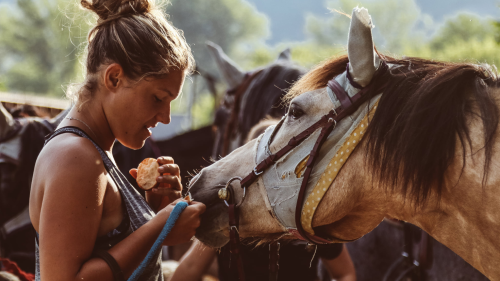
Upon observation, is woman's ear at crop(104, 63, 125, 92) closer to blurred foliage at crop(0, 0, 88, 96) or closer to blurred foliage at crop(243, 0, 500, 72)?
blurred foliage at crop(243, 0, 500, 72)

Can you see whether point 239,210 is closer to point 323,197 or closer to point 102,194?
point 323,197

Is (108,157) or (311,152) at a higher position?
(311,152)

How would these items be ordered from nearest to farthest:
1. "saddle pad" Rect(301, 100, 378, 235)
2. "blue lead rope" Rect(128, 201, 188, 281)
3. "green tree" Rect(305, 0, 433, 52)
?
"blue lead rope" Rect(128, 201, 188, 281) < "saddle pad" Rect(301, 100, 378, 235) < "green tree" Rect(305, 0, 433, 52)

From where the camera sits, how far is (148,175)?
195 centimetres

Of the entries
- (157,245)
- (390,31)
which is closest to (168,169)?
(157,245)

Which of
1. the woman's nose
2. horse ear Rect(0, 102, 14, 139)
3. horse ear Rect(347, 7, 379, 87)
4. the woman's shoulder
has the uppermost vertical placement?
horse ear Rect(347, 7, 379, 87)

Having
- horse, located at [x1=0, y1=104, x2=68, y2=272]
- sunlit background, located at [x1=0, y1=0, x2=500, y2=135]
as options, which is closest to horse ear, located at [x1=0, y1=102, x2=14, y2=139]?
horse, located at [x1=0, y1=104, x2=68, y2=272]

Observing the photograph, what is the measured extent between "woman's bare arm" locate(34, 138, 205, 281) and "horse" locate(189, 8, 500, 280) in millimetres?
543

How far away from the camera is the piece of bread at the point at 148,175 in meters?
1.93

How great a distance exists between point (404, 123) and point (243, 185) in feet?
2.48

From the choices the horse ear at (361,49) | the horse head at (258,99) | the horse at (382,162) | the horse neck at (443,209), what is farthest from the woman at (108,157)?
the horse head at (258,99)

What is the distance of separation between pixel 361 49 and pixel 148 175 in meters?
1.13

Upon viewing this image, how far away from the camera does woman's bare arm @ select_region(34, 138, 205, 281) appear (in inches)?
53.6

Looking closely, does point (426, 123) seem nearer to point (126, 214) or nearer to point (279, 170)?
point (279, 170)
